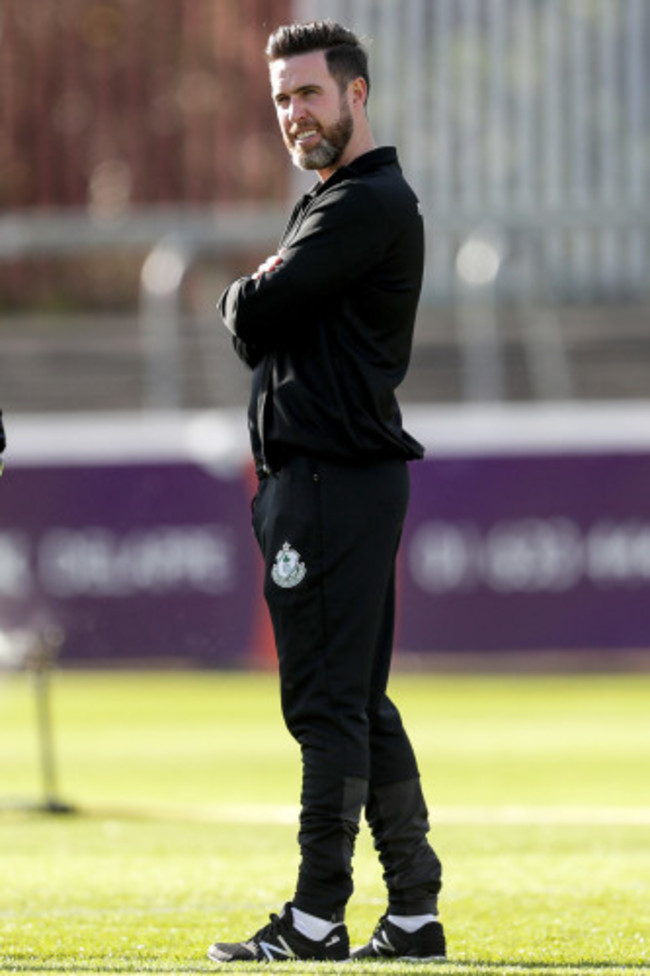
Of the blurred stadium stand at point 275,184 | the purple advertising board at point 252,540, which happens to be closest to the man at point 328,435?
the blurred stadium stand at point 275,184

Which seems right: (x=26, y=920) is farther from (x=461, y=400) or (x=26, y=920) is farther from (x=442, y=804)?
(x=461, y=400)

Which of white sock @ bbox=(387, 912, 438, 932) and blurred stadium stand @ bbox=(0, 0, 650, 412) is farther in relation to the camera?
blurred stadium stand @ bbox=(0, 0, 650, 412)

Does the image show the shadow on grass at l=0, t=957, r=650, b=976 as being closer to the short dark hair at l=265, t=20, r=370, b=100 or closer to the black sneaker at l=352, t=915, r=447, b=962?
the black sneaker at l=352, t=915, r=447, b=962

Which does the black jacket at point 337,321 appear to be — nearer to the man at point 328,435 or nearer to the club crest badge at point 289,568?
the man at point 328,435

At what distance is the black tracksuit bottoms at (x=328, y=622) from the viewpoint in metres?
5.33

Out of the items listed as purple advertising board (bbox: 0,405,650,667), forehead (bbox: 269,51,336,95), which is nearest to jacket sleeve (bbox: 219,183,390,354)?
forehead (bbox: 269,51,336,95)

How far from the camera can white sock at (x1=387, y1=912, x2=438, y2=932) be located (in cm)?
552

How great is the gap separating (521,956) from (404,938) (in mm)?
262

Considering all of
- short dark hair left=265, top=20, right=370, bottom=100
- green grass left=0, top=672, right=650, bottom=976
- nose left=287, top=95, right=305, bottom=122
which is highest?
short dark hair left=265, top=20, right=370, bottom=100

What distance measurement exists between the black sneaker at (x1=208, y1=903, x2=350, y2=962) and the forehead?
1.72 metres

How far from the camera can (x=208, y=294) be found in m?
17.7

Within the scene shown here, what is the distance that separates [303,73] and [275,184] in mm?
22098

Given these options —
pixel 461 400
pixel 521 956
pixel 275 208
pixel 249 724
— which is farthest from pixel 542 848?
pixel 275 208

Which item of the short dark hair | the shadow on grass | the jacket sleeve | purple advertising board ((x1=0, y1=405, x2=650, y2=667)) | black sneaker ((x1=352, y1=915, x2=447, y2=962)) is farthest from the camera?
purple advertising board ((x1=0, y1=405, x2=650, y2=667))
